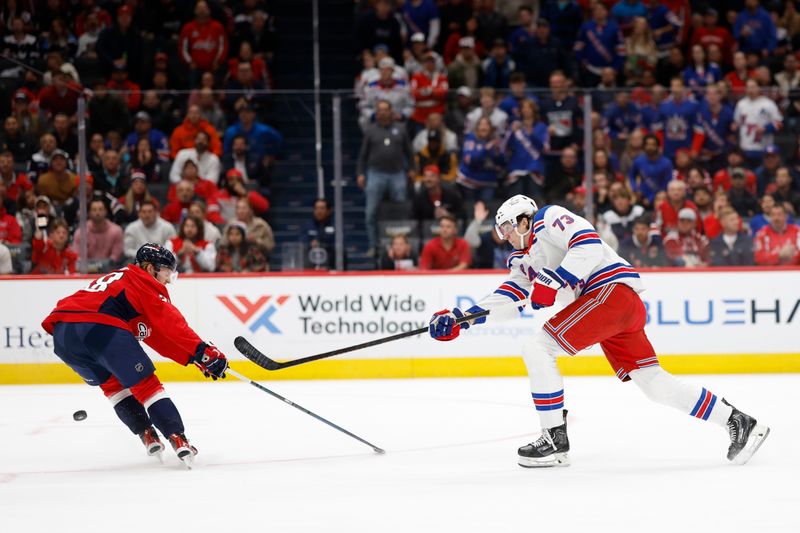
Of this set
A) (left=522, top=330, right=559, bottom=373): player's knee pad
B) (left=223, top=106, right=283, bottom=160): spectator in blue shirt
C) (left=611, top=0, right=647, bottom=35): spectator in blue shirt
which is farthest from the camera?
(left=611, top=0, right=647, bottom=35): spectator in blue shirt

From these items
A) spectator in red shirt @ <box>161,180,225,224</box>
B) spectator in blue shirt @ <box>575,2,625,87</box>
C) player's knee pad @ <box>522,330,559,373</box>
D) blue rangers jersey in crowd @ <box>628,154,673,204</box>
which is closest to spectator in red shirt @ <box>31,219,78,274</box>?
spectator in red shirt @ <box>161,180,225,224</box>

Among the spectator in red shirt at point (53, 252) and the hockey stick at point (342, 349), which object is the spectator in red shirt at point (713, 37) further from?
the hockey stick at point (342, 349)

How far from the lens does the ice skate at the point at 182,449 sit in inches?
202

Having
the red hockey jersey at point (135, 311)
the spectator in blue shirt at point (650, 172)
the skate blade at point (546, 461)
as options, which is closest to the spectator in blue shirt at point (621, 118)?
the spectator in blue shirt at point (650, 172)

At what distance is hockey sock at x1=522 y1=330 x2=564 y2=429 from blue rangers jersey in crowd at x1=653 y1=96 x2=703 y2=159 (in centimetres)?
472

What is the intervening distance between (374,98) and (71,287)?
285 cm

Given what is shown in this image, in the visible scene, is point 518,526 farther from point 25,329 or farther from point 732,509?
point 25,329

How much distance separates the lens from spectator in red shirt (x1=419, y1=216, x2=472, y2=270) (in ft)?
30.2

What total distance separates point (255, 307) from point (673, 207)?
342cm

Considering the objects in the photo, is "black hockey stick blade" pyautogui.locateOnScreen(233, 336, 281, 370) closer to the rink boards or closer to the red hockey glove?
the red hockey glove

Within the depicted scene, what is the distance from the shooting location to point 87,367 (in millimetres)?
5402

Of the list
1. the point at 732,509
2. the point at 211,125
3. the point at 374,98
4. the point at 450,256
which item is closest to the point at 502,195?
the point at 450,256

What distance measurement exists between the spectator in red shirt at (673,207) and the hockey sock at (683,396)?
4.19 meters

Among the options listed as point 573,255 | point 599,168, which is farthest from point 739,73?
point 573,255
